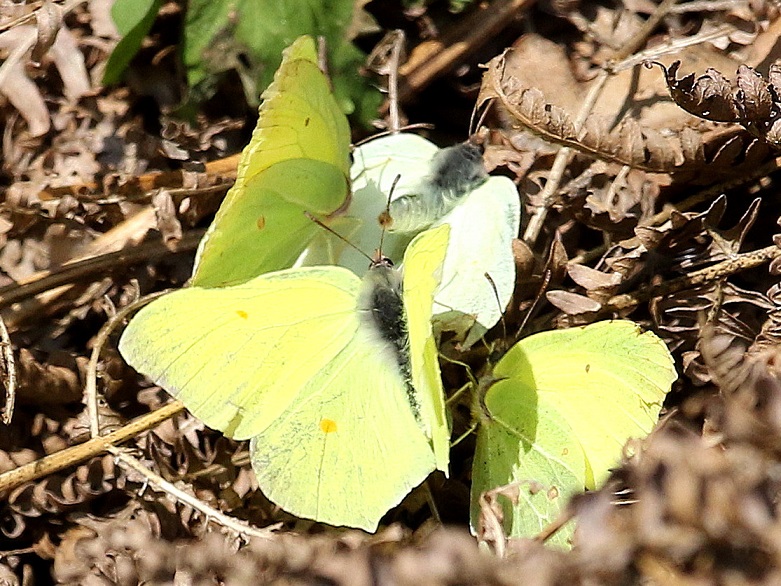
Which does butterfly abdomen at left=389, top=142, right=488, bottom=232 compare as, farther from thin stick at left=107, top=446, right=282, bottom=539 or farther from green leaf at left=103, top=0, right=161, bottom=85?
green leaf at left=103, top=0, right=161, bottom=85

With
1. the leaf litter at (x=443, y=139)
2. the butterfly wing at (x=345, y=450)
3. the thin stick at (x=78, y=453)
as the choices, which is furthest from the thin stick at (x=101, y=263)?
the butterfly wing at (x=345, y=450)

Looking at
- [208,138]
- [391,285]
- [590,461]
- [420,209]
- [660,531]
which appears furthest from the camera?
[208,138]

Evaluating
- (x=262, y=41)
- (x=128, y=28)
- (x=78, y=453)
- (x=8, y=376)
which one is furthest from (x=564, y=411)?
(x=128, y=28)

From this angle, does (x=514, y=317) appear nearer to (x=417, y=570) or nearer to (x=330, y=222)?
(x=330, y=222)

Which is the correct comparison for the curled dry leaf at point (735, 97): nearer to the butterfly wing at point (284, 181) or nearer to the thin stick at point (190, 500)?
the butterfly wing at point (284, 181)

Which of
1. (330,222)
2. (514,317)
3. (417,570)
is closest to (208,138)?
(330,222)

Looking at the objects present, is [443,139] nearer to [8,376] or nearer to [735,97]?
[735,97]

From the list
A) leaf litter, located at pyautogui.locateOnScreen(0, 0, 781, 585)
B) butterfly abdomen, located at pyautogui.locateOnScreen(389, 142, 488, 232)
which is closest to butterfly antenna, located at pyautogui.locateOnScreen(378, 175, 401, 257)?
butterfly abdomen, located at pyautogui.locateOnScreen(389, 142, 488, 232)
